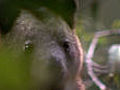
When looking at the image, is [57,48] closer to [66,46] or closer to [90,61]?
[66,46]

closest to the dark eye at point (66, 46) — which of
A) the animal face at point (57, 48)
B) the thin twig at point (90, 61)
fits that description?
the animal face at point (57, 48)

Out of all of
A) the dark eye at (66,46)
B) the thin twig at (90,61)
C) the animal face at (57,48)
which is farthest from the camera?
the thin twig at (90,61)

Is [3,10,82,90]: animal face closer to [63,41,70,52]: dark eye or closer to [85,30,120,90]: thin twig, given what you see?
[63,41,70,52]: dark eye

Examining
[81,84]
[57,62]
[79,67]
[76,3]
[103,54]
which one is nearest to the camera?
[76,3]

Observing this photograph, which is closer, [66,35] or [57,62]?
[57,62]

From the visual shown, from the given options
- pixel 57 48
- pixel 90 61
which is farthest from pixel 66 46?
pixel 90 61

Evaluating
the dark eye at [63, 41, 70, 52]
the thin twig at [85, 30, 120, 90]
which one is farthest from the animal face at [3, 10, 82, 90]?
the thin twig at [85, 30, 120, 90]

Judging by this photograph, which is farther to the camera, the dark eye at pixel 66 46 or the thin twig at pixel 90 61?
the thin twig at pixel 90 61

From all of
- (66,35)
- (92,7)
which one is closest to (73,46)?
(66,35)

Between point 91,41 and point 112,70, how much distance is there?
0.38 m

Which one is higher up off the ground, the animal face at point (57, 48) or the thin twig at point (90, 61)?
the animal face at point (57, 48)

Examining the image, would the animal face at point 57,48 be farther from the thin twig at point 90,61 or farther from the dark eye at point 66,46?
the thin twig at point 90,61

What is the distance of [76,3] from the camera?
459 mm

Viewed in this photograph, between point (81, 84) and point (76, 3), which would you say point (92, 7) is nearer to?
point (76, 3)
